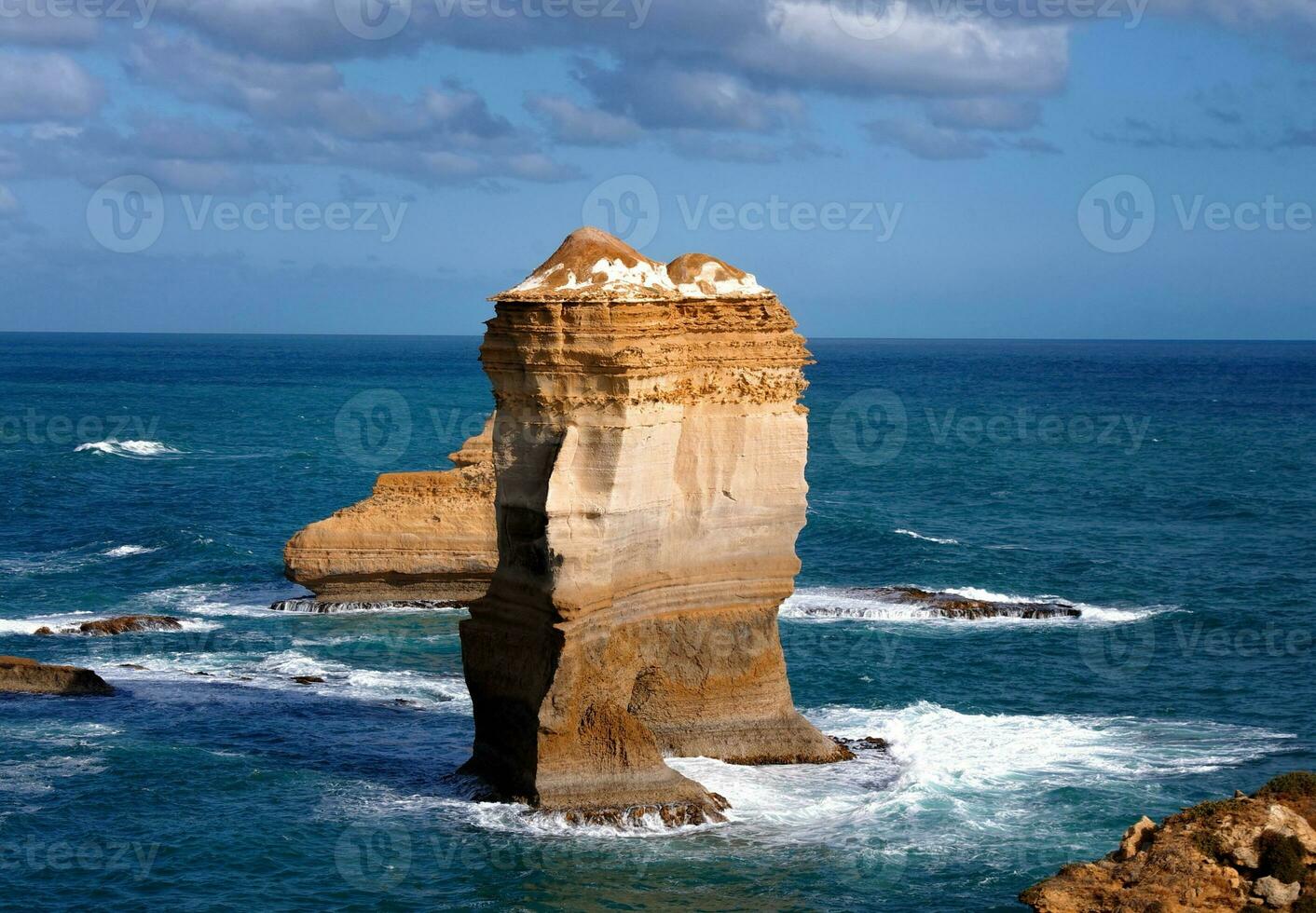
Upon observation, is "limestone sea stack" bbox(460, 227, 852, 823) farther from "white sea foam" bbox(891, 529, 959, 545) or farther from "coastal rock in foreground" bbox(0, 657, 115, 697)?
"white sea foam" bbox(891, 529, 959, 545)

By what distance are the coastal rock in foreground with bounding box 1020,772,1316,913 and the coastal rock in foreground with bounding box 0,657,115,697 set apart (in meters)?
20.2

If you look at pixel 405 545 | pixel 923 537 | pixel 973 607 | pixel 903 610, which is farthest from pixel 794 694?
pixel 923 537

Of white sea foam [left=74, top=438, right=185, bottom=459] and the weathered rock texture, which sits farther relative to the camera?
white sea foam [left=74, top=438, right=185, bottom=459]

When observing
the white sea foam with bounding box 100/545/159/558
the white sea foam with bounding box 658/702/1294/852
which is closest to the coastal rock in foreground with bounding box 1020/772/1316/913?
the white sea foam with bounding box 658/702/1294/852

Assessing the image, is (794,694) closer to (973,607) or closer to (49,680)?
(973,607)

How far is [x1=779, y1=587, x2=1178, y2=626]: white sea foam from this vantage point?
39969 millimetres

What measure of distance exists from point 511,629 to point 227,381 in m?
141

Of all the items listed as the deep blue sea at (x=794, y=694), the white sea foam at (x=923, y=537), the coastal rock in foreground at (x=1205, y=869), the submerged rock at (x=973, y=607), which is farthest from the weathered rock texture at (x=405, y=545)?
the coastal rock in foreground at (x=1205, y=869)

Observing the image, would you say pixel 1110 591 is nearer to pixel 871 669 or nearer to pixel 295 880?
pixel 871 669

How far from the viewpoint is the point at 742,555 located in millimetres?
27828

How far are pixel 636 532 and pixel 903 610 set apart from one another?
659 inches

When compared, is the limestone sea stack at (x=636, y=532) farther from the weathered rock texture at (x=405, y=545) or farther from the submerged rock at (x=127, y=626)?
the submerged rock at (x=127, y=626)

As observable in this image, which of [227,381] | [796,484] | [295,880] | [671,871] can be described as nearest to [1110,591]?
[796,484]

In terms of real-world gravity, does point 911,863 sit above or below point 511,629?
below
